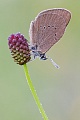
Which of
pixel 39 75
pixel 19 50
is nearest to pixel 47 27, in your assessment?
pixel 19 50

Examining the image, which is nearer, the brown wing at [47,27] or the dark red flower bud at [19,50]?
the dark red flower bud at [19,50]

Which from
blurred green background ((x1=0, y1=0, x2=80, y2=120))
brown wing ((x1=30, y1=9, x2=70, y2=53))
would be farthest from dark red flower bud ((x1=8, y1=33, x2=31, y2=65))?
blurred green background ((x1=0, y1=0, x2=80, y2=120))

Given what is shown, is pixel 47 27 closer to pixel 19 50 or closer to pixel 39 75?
pixel 19 50

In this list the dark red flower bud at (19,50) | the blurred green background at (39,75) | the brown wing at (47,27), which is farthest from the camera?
the blurred green background at (39,75)

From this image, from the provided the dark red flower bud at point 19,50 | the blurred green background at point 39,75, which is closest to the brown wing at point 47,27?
the dark red flower bud at point 19,50

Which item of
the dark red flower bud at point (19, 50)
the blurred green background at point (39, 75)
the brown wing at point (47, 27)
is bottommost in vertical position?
the dark red flower bud at point (19, 50)

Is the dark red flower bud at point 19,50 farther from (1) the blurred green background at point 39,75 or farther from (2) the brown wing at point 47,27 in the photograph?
(1) the blurred green background at point 39,75

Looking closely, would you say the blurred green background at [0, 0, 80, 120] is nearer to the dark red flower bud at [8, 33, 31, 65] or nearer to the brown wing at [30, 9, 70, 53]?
the brown wing at [30, 9, 70, 53]
